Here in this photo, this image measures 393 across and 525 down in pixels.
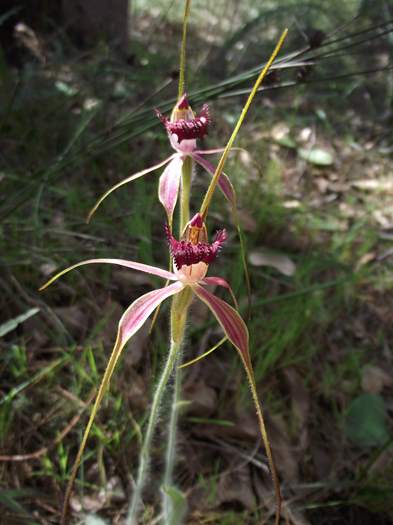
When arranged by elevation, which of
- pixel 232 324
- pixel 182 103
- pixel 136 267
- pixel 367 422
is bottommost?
pixel 367 422

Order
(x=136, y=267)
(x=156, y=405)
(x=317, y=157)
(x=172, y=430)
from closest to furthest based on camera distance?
(x=136, y=267) → (x=156, y=405) → (x=172, y=430) → (x=317, y=157)

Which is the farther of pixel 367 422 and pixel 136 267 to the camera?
pixel 367 422

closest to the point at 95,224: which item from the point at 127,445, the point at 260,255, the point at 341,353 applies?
the point at 260,255

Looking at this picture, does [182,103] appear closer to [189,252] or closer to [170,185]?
[170,185]

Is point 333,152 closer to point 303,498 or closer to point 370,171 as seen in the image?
point 370,171

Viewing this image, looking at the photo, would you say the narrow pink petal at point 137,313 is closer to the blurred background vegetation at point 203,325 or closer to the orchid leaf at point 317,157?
the blurred background vegetation at point 203,325

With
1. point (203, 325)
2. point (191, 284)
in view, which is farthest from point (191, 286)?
point (203, 325)

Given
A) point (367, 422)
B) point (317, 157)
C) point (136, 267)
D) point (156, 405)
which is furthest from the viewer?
point (317, 157)

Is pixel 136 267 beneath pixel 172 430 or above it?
above

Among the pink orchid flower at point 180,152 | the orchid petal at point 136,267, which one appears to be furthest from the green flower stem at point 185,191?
the orchid petal at point 136,267
